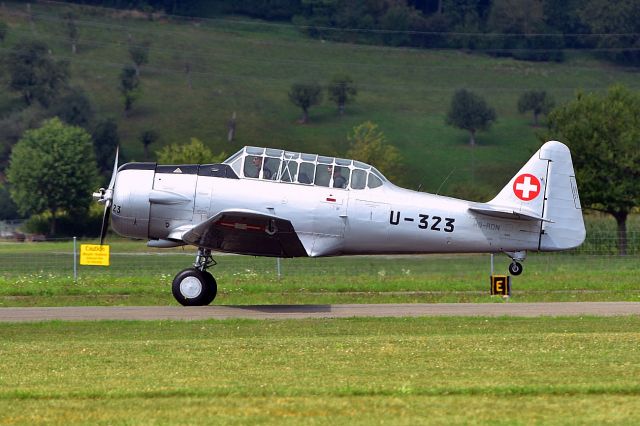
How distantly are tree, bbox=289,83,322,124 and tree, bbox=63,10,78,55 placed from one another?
26901 millimetres

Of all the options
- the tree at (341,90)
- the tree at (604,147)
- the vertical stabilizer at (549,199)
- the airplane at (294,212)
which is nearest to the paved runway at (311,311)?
the airplane at (294,212)

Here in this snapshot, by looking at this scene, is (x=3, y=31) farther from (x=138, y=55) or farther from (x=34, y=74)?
(x=138, y=55)

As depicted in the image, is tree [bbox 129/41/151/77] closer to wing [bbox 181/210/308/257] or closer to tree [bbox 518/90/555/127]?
tree [bbox 518/90/555/127]

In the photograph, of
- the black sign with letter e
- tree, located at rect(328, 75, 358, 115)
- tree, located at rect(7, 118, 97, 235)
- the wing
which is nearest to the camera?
the wing

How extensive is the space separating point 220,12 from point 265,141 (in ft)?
178

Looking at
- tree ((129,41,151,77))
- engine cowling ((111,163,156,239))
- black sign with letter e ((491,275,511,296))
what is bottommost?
black sign with letter e ((491,275,511,296))

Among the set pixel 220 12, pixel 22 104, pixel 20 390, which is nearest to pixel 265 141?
pixel 22 104

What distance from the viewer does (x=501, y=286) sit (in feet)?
82.5

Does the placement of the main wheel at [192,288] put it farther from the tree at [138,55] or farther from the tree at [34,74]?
the tree at [138,55]

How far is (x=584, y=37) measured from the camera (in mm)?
148250

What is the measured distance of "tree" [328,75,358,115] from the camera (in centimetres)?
11306

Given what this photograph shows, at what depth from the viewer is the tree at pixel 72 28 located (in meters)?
126

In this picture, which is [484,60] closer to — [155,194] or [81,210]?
[81,210]

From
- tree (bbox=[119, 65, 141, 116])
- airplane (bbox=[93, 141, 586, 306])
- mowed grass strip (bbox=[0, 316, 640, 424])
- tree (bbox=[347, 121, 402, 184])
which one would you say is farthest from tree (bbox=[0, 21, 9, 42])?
mowed grass strip (bbox=[0, 316, 640, 424])
